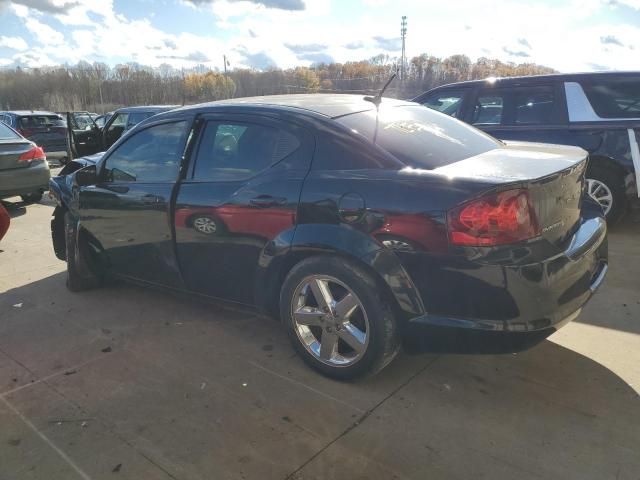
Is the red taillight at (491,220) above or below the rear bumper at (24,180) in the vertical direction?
above

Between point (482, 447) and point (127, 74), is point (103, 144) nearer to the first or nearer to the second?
point (482, 447)

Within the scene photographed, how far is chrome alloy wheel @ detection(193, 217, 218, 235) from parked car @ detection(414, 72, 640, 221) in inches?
166

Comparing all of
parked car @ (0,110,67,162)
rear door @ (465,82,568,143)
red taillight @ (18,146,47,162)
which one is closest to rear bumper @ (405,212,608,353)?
rear door @ (465,82,568,143)

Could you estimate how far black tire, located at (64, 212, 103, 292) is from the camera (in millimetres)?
4348

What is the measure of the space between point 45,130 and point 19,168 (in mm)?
7419

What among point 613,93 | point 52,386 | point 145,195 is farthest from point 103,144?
point 613,93

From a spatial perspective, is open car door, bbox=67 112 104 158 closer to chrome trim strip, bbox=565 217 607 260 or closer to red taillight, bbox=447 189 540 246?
red taillight, bbox=447 189 540 246

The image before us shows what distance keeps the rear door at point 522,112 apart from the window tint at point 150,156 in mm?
4078

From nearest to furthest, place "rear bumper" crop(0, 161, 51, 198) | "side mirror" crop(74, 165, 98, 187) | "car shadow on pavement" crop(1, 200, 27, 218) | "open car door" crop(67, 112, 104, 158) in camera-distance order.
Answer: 1. "side mirror" crop(74, 165, 98, 187)
2. "rear bumper" crop(0, 161, 51, 198)
3. "car shadow on pavement" crop(1, 200, 27, 218)
4. "open car door" crop(67, 112, 104, 158)

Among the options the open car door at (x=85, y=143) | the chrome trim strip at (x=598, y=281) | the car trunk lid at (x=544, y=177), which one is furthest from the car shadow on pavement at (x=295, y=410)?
the open car door at (x=85, y=143)

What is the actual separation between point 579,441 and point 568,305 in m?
0.64

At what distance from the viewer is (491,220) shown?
230 cm

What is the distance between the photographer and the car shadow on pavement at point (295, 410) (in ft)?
7.44

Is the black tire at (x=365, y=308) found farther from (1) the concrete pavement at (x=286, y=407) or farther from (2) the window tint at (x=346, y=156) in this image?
(2) the window tint at (x=346, y=156)
